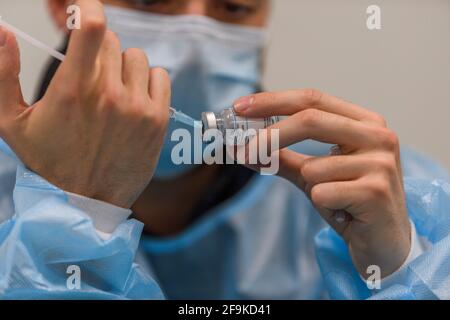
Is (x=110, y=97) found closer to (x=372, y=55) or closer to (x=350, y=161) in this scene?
(x=350, y=161)

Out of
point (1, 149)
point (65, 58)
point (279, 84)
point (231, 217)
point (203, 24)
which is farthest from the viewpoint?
point (279, 84)

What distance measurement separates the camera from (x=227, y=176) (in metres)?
1.26

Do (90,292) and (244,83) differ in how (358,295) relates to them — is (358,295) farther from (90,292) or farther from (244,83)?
(244,83)

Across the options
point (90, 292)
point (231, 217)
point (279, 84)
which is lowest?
point (231, 217)

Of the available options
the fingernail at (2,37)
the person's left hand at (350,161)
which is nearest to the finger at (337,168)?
the person's left hand at (350,161)

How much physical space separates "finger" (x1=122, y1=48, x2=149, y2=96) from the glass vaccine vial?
95 mm

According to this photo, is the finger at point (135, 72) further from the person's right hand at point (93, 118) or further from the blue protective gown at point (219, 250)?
the blue protective gown at point (219, 250)

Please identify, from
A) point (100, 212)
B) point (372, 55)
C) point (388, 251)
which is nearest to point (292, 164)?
point (388, 251)

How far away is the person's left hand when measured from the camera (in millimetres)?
735

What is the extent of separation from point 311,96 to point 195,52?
0.37 meters

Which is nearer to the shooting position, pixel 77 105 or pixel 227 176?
pixel 77 105

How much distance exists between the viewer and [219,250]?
3.99 feet
